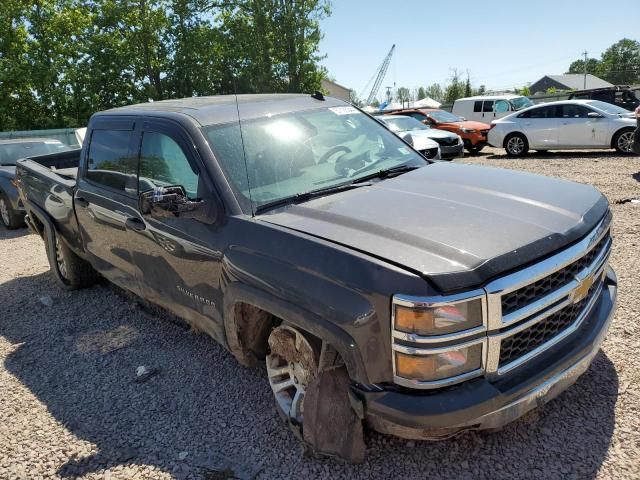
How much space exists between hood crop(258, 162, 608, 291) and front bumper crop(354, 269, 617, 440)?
1.52ft

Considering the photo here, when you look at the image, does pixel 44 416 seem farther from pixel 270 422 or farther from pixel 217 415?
pixel 270 422

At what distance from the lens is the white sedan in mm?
12422

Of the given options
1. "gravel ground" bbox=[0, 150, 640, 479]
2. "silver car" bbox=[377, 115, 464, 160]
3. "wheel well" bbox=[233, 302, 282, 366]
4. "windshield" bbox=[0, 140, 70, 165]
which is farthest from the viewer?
"silver car" bbox=[377, 115, 464, 160]

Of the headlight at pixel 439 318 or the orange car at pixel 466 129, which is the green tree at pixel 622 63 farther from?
the headlight at pixel 439 318

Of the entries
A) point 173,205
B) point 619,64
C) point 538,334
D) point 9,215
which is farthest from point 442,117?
point 619,64

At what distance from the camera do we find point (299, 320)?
231 cm

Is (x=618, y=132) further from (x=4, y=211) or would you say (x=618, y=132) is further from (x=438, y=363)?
(x=4, y=211)

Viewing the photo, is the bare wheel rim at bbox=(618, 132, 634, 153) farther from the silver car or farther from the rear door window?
the rear door window

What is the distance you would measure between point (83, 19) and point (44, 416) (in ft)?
86.9

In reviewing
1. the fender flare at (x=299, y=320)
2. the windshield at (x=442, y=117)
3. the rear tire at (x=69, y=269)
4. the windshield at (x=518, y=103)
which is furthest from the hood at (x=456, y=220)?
the windshield at (x=518, y=103)

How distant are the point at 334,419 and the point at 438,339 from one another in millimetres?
697

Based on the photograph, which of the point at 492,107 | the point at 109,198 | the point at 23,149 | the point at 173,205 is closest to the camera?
the point at 173,205

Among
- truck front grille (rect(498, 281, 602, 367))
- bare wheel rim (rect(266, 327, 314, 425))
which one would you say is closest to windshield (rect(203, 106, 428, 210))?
bare wheel rim (rect(266, 327, 314, 425))

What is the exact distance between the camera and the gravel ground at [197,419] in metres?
2.52
